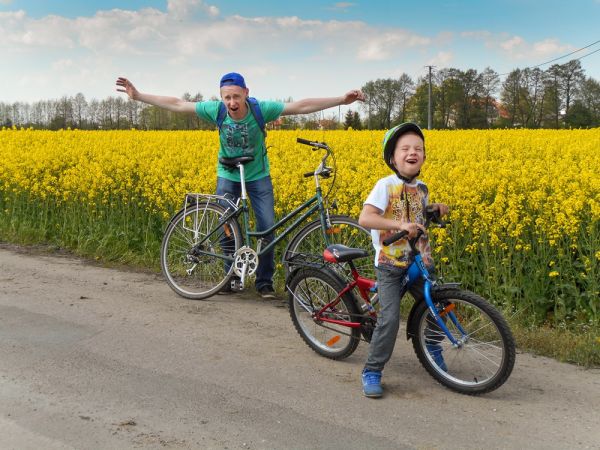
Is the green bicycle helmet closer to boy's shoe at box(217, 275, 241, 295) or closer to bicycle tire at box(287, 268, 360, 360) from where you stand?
bicycle tire at box(287, 268, 360, 360)

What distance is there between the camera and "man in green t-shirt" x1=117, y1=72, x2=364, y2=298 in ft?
19.3

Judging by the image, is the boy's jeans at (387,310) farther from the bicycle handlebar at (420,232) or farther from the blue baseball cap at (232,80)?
the blue baseball cap at (232,80)

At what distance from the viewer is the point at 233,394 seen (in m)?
4.05

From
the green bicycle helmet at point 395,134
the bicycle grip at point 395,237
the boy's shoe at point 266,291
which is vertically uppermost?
the green bicycle helmet at point 395,134

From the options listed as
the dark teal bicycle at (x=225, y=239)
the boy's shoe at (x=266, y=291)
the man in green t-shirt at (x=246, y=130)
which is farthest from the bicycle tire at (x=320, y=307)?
the boy's shoe at (x=266, y=291)

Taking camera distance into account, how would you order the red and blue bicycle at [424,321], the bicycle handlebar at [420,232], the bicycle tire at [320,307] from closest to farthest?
1. the bicycle handlebar at [420,232]
2. the red and blue bicycle at [424,321]
3. the bicycle tire at [320,307]

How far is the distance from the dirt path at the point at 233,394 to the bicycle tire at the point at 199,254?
2.32 feet

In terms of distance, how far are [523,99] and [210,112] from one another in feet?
231

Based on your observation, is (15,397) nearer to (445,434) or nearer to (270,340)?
(270,340)

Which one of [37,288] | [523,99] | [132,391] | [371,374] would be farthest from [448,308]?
[523,99]

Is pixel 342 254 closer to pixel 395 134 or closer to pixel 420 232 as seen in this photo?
pixel 420 232

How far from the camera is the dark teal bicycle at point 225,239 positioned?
219 inches

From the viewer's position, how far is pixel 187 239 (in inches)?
258

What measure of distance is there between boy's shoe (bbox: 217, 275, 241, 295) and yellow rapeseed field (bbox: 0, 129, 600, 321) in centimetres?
147
